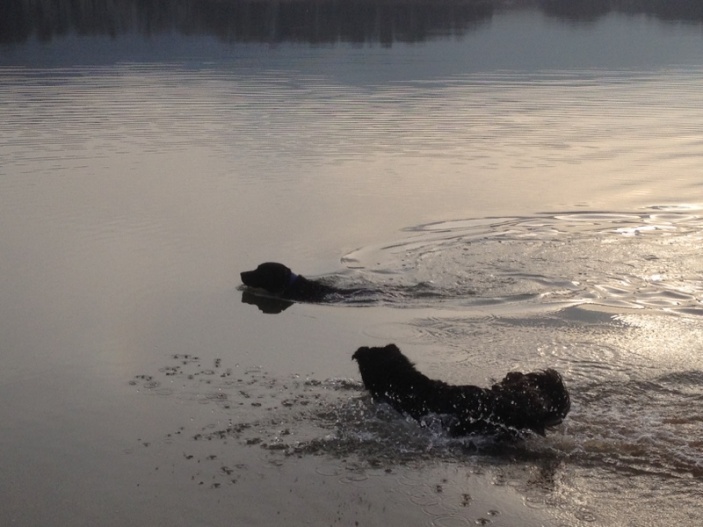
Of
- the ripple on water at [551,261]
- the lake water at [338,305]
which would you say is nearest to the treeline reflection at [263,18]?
the lake water at [338,305]

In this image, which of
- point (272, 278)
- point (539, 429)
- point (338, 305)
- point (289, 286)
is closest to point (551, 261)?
point (338, 305)

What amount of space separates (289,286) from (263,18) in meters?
48.3

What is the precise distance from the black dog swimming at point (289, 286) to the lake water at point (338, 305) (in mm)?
204

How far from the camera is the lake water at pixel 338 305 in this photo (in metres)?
5.57

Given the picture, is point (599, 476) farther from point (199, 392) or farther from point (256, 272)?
point (256, 272)

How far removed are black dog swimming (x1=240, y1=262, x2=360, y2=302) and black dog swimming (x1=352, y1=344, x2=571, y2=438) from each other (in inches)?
117

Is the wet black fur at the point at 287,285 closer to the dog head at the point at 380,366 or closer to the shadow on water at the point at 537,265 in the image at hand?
the shadow on water at the point at 537,265

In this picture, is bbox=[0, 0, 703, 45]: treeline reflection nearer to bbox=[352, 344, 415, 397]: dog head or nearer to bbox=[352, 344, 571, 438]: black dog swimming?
bbox=[352, 344, 415, 397]: dog head

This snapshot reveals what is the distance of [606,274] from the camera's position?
374 inches

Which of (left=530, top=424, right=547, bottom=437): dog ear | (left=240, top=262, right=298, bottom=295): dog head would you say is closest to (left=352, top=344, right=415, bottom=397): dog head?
(left=530, top=424, right=547, bottom=437): dog ear

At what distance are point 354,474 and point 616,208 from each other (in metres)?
7.79

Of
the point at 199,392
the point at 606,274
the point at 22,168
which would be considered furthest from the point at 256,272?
the point at 22,168

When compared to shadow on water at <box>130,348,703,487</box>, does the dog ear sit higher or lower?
higher

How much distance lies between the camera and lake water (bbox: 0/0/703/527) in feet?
18.3
